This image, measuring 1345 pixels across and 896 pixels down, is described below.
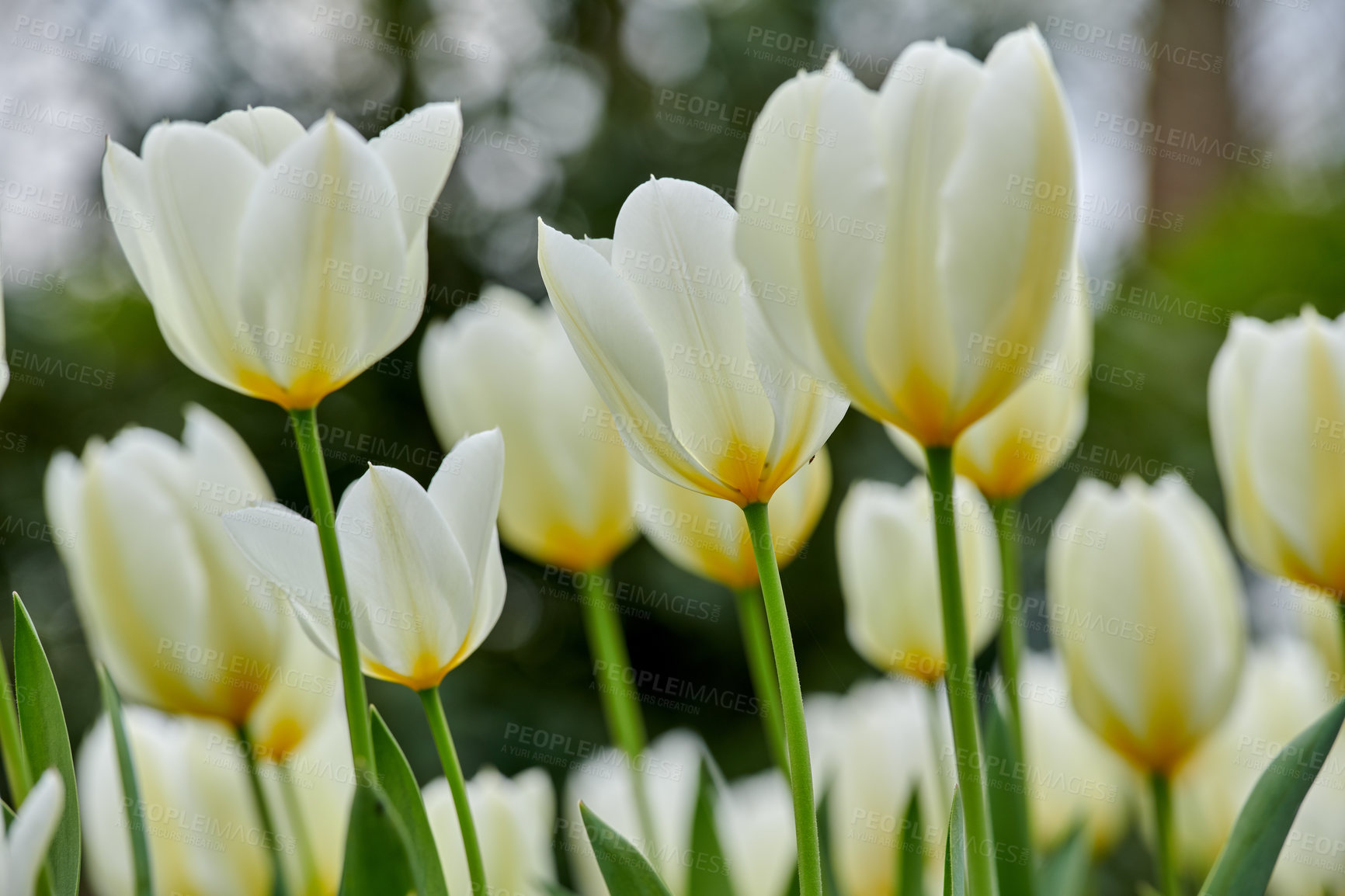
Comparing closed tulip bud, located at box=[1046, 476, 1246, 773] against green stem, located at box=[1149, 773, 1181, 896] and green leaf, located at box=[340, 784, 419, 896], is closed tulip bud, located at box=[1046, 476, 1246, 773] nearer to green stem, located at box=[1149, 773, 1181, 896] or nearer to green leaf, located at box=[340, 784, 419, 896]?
green stem, located at box=[1149, 773, 1181, 896]

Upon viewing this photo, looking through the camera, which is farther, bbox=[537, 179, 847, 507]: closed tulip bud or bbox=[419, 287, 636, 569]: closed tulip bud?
bbox=[419, 287, 636, 569]: closed tulip bud

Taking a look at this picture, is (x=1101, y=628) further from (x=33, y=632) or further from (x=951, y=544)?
(x=33, y=632)

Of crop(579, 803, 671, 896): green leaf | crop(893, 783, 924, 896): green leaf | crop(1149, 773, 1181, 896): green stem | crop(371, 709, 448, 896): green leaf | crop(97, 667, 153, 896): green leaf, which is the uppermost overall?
crop(579, 803, 671, 896): green leaf

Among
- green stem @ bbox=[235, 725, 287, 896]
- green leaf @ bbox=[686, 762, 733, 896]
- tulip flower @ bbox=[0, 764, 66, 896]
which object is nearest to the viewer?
tulip flower @ bbox=[0, 764, 66, 896]

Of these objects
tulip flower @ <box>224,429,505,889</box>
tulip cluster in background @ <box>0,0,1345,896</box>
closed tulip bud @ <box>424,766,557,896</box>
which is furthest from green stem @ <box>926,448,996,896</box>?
closed tulip bud @ <box>424,766,557,896</box>

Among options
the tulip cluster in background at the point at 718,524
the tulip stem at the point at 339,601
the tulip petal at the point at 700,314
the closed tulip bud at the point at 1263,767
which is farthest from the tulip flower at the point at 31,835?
the closed tulip bud at the point at 1263,767

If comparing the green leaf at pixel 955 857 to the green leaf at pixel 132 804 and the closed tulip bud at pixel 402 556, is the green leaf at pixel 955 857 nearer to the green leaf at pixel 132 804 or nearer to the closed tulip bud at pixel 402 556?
the closed tulip bud at pixel 402 556
